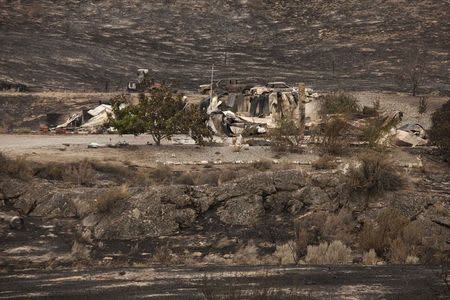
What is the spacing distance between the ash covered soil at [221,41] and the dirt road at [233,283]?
32.6 metres

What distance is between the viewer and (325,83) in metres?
44.8

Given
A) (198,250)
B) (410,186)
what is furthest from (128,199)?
(410,186)

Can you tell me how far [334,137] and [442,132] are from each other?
13.5ft

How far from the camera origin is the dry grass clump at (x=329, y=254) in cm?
1314

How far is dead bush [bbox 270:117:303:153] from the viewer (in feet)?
73.6

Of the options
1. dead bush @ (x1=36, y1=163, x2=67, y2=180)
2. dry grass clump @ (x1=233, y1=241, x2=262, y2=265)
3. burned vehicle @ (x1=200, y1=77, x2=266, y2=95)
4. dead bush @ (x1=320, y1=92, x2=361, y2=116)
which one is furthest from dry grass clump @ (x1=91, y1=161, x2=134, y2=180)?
burned vehicle @ (x1=200, y1=77, x2=266, y2=95)

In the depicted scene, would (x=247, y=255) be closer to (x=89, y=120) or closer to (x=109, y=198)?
(x=109, y=198)

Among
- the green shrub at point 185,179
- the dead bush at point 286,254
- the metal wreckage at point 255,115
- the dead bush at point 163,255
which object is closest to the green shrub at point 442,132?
the metal wreckage at point 255,115

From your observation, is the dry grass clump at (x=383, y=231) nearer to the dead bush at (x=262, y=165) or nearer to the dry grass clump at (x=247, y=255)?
the dry grass clump at (x=247, y=255)

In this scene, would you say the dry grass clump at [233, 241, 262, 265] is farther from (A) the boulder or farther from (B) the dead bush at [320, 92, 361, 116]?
(B) the dead bush at [320, 92, 361, 116]

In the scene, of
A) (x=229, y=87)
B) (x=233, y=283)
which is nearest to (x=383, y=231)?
(x=233, y=283)

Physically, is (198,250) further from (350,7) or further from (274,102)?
(350,7)

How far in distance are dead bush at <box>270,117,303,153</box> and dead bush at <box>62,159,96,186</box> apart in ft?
24.1

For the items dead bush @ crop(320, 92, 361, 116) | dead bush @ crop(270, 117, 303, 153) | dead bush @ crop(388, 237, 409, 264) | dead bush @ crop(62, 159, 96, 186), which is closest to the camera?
dead bush @ crop(388, 237, 409, 264)
